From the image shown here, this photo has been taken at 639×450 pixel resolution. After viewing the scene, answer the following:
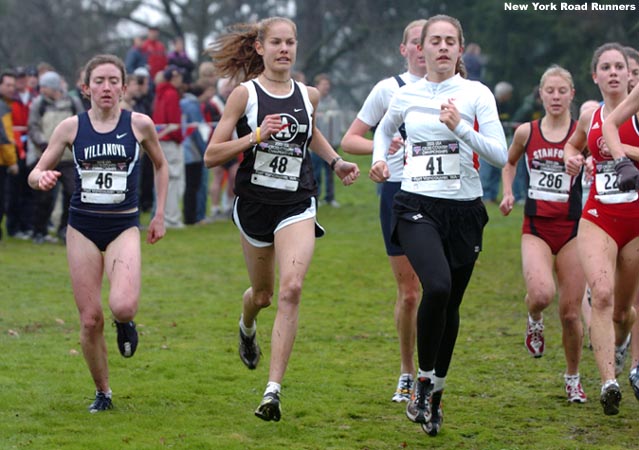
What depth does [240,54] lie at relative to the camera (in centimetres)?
766

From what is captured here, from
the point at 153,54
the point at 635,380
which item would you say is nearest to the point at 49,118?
the point at 153,54

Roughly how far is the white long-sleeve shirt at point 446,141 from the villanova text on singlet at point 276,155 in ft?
2.21

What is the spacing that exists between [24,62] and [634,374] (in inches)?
1218

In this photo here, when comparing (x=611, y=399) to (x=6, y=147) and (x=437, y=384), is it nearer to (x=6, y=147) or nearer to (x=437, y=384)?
(x=437, y=384)

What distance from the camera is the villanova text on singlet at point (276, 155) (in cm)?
713

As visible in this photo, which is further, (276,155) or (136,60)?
(136,60)

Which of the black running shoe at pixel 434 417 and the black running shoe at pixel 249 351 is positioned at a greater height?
the black running shoe at pixel 249 351

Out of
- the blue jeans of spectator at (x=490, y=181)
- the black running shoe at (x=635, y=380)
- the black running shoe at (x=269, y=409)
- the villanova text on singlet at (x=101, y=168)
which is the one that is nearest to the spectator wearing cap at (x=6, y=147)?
the villanova text on singlet at (x=101, y=168)

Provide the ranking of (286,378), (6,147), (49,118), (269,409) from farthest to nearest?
(49,118) < (6,147) < (286,378) < (269,409)

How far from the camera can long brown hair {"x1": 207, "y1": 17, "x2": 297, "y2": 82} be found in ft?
25.0

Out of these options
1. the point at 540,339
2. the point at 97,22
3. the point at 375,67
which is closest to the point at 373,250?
the point at 540,339

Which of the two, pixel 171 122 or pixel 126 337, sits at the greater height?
pixel 171 122

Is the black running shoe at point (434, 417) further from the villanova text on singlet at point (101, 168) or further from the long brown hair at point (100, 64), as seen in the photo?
the long brown hair at point (100, 64)

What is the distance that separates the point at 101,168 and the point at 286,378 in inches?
89.8
